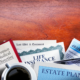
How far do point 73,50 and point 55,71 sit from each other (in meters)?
0.13

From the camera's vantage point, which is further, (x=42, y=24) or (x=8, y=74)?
(x=42, y=24)

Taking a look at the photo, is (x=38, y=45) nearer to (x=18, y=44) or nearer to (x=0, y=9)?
(x=18, y=44)

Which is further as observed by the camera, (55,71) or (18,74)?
(55,71)

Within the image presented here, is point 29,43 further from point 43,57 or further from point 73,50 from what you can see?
point 73,50

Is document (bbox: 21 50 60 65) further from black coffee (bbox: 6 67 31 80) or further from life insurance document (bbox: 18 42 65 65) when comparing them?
black coffee (bbox: 6 67 31 80)

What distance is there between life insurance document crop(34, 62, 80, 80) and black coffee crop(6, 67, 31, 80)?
121mm

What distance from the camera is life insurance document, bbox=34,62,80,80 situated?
22.6 inches

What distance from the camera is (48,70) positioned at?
58 centimetres

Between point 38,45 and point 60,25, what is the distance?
0.14m

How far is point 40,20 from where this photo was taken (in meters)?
0.63

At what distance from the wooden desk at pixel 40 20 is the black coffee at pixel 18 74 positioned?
0.59 ft

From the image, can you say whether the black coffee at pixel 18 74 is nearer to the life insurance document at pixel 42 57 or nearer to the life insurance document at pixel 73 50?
the life insurance document at pixel 42 57

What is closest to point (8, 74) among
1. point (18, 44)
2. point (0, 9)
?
point (18, 44)

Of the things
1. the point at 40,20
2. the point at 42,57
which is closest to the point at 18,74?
the point at 42,57
